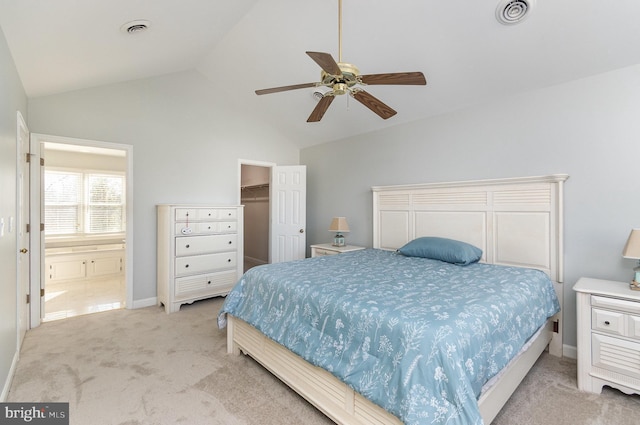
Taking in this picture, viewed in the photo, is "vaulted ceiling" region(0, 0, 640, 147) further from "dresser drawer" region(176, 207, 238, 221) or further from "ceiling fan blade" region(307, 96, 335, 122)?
"dresser drawer" region(176, 207, 238, 221)

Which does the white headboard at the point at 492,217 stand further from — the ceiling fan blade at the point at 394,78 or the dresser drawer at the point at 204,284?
the dresser drawer at the point at 204,284

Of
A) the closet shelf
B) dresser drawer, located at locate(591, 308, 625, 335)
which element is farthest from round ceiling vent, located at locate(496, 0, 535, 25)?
the closet shelf

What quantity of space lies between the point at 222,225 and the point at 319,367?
9.61ft

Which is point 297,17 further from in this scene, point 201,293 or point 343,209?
point 201,293

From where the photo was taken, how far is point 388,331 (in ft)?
4.91

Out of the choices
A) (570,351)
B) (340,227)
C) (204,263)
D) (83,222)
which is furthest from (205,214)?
(570,351)

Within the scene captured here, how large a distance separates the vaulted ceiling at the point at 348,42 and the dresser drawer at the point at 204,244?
6.84 ft

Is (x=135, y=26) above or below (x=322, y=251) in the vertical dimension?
above

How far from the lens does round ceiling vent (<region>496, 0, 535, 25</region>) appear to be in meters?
2.25

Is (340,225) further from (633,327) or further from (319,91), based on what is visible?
(633,327)

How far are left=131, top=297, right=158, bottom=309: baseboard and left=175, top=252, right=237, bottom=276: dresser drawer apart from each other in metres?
0.64

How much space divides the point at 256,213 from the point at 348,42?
14.5ft

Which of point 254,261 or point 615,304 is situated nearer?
point 615,304

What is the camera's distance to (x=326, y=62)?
185 centimetres
